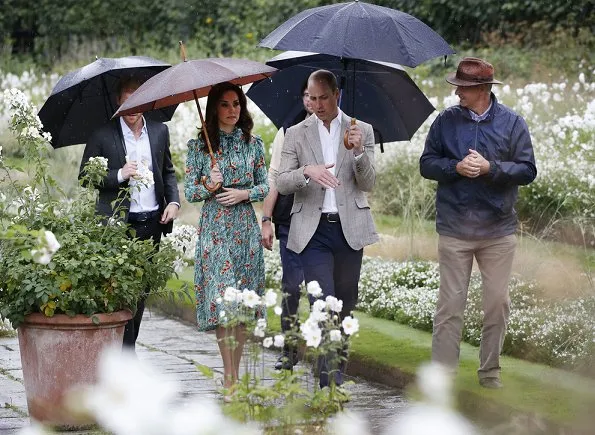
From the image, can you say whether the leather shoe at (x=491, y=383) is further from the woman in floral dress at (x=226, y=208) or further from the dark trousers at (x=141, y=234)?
the dark trousers at (x=141, y=234)

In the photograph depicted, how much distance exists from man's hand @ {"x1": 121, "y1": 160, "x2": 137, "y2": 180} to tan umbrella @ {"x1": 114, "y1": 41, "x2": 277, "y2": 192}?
1.16 ft

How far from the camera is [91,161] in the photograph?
20.7 feet

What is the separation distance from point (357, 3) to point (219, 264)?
160 centimetres

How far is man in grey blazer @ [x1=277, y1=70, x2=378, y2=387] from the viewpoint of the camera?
6.42 m

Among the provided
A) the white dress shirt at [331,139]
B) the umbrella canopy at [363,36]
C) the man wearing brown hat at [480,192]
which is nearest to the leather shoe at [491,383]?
the man wearing brown hat at [480,192]

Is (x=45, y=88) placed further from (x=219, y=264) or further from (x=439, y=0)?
(x=219, y=264)

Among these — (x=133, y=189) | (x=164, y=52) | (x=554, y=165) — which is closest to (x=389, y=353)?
(x=133, y=189)

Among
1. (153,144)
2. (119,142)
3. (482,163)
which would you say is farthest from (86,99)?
(482,163)

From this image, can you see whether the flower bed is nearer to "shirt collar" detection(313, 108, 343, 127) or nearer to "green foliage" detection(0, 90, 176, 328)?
"shirt collar" detection(313, 108, 343, 127)

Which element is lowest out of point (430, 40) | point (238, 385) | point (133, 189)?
point (238, 385)

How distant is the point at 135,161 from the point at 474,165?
1.90m

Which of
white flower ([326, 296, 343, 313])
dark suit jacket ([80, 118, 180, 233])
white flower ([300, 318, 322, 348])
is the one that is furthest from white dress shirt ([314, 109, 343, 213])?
white flower ([300, 318, 322, 348])

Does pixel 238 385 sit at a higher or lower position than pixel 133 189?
lower

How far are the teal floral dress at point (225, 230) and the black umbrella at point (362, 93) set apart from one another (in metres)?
0.68
